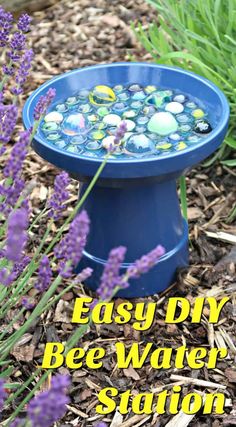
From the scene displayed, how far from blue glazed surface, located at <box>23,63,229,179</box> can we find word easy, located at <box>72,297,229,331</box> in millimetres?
429

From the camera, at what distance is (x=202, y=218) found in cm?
229

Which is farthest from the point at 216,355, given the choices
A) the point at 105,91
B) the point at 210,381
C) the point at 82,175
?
the point at 105,91

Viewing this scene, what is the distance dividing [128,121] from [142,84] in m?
0.21

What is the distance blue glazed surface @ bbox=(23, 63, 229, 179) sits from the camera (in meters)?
1.64

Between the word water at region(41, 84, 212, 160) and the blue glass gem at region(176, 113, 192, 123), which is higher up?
the word water at region(41, 84, 212, 160)

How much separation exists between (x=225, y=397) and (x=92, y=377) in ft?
1.08

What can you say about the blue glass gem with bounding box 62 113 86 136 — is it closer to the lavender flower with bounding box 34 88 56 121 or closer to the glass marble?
the glass marble

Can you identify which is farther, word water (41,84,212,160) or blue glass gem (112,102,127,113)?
blue glass gem (112,102,127,113)

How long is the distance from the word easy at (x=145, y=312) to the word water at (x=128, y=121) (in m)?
0.42

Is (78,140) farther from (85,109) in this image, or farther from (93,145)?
(85,109)

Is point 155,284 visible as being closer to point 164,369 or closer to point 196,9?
point 164,369

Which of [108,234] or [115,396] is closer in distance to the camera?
[115,396]

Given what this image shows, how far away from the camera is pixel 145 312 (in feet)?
6.44

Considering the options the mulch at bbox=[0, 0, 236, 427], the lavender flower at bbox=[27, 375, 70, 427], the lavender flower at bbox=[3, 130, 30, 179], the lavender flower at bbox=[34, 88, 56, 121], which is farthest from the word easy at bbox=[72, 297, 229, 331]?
the lavender flower at bbox=[27, 375, 70, 427]
